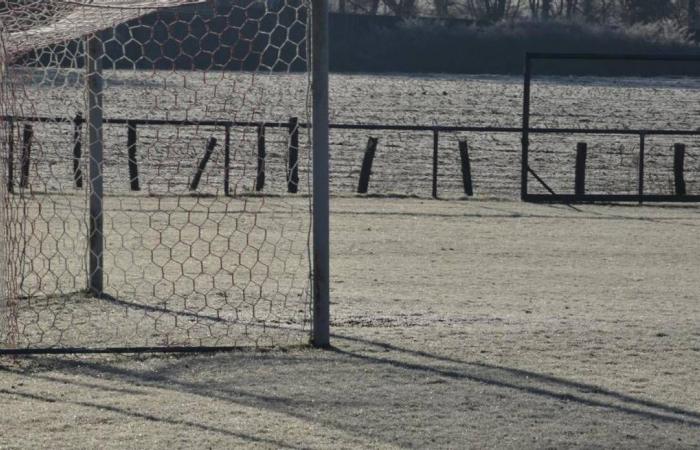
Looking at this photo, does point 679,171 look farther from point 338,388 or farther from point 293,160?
point 338,388

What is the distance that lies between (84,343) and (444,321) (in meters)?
2.33

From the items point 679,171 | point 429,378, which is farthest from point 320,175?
point 679,171

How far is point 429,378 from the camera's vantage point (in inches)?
268

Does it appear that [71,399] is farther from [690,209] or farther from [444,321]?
A: [690,209]

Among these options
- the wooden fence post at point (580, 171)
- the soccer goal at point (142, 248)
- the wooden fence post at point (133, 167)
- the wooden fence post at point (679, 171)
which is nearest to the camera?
the soccer goal at point (142, 248)

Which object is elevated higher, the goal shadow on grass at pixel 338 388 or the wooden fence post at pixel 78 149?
the wooden fence post at pixel 78 149

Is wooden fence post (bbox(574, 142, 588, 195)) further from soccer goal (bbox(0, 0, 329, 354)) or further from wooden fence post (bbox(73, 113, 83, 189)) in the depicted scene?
wooden fence post (bbox(73, 113, 83, 189))

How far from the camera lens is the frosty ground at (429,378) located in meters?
5.81

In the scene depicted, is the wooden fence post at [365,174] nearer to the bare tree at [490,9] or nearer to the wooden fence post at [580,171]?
the wooden fence post at [580,171]

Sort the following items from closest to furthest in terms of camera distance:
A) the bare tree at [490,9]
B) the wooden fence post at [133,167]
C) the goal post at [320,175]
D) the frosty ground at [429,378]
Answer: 1. the frosty ground at [429,378]
2. the goal post at [320,175]
3. the wooden fence post at [133,167]
4. the bare tree at [490,9]

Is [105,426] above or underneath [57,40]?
underneath

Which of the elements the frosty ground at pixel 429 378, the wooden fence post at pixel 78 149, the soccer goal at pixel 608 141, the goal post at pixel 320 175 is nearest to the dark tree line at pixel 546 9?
the soccer goal at pixel 608 141

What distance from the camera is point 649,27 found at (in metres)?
57.6

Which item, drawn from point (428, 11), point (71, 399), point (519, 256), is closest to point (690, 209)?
point (519, 256)
